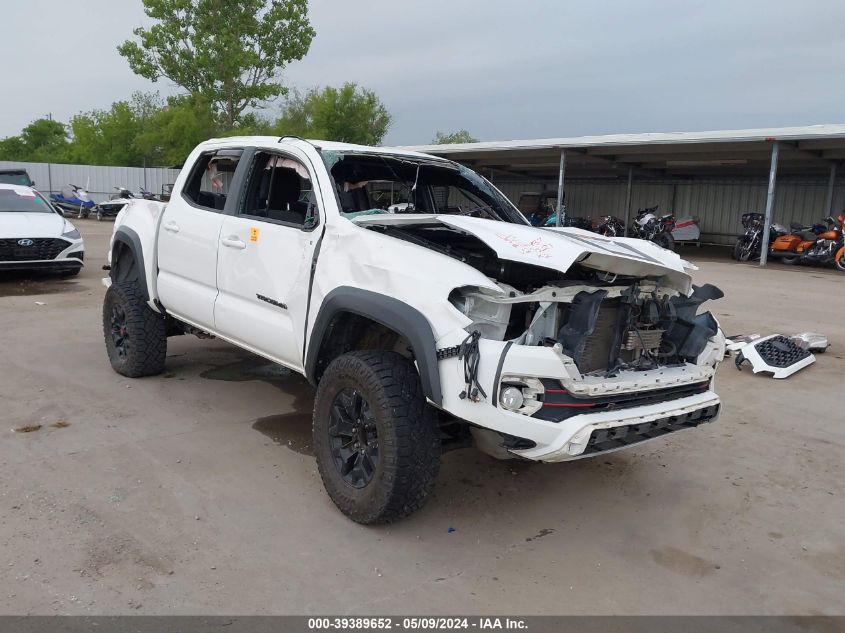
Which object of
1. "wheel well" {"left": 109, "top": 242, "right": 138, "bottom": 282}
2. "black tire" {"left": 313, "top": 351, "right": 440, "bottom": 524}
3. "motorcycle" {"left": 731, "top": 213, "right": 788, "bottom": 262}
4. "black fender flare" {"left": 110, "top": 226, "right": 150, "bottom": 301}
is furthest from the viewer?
"motorcycle" {"left": 731, "top": 213, "right": 788, "bottom": 262}

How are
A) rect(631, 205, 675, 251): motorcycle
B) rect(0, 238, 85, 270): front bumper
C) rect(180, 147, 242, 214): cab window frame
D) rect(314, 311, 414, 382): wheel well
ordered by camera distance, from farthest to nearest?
rect(631, 205, 675, 251): motorcycle → rect(0, 238, 85, 270): front bumper → rect(180, 147, 242, 214): cab window frame → rect(314, 311, 414, 382): wheel well

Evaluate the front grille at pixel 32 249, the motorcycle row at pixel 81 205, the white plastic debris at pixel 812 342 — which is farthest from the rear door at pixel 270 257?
the motorcycle row at pixel 81 205

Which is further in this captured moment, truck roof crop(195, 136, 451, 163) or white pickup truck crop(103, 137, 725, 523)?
truck roof crop(195, 136, 451, 163)

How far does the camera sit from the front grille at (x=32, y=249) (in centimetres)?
1045

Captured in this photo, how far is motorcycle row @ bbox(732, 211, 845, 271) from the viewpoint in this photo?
1709cm

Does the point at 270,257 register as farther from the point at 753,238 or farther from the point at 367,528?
the point at 753,238

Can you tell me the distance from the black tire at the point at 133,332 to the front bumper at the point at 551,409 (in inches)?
140

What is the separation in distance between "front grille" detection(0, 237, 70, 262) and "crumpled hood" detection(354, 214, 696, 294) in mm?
8643

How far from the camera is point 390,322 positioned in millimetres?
3426

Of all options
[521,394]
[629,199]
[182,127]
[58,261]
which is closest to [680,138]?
[629,199]

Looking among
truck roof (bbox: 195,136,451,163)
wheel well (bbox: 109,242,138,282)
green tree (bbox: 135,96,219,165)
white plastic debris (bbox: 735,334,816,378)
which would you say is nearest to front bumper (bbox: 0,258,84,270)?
wheel well (bbox: 109,242,138,282)

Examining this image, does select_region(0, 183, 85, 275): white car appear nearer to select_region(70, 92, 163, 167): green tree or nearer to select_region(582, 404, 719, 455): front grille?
Result: select_region(582, 404, 719, 455): front grille

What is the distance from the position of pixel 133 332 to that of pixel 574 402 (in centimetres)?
404

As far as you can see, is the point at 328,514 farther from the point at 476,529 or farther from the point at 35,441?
the point at 35,441
